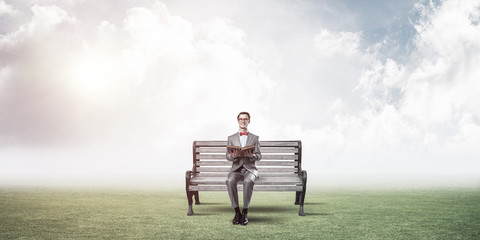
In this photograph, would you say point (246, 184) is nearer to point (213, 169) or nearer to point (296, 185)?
point (296, 185)

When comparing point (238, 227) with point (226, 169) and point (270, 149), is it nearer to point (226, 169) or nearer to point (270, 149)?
point (226, 169)

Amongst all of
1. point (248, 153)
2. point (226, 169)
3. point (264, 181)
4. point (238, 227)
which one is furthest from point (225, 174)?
point (238, 227)

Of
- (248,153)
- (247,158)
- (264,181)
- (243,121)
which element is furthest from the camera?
(264,181)

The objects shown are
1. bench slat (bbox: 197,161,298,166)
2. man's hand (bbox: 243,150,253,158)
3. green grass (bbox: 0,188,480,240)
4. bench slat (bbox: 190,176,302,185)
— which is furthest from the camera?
bench slat (bbox: 197,161,298,166)

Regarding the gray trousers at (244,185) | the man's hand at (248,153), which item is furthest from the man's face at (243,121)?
the gray trousers at (244,185)

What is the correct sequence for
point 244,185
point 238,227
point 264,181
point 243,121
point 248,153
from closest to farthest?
point 238,227
point 248,153
point 244,185
point 243,121
point 264,181

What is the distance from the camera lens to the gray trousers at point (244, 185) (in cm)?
719

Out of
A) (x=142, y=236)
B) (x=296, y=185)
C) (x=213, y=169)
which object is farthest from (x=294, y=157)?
(x=142, y=236)

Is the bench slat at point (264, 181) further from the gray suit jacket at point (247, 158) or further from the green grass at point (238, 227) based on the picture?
the green grass at point (238, 227)

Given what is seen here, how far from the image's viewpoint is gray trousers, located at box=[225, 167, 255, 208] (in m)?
7.19

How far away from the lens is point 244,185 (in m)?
7.29

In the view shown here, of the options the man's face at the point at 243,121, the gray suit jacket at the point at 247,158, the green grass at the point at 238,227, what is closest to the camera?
the green grass at the point at 238,227

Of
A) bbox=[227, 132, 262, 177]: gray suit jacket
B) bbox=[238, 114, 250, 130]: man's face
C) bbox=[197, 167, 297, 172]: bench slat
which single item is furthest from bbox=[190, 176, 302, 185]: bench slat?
bbox=[238, 114, 250, 130]: man's face

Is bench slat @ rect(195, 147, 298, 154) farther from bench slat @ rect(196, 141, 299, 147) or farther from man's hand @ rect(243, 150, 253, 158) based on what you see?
man's hand @ rect(243, 150, 253, 158)
